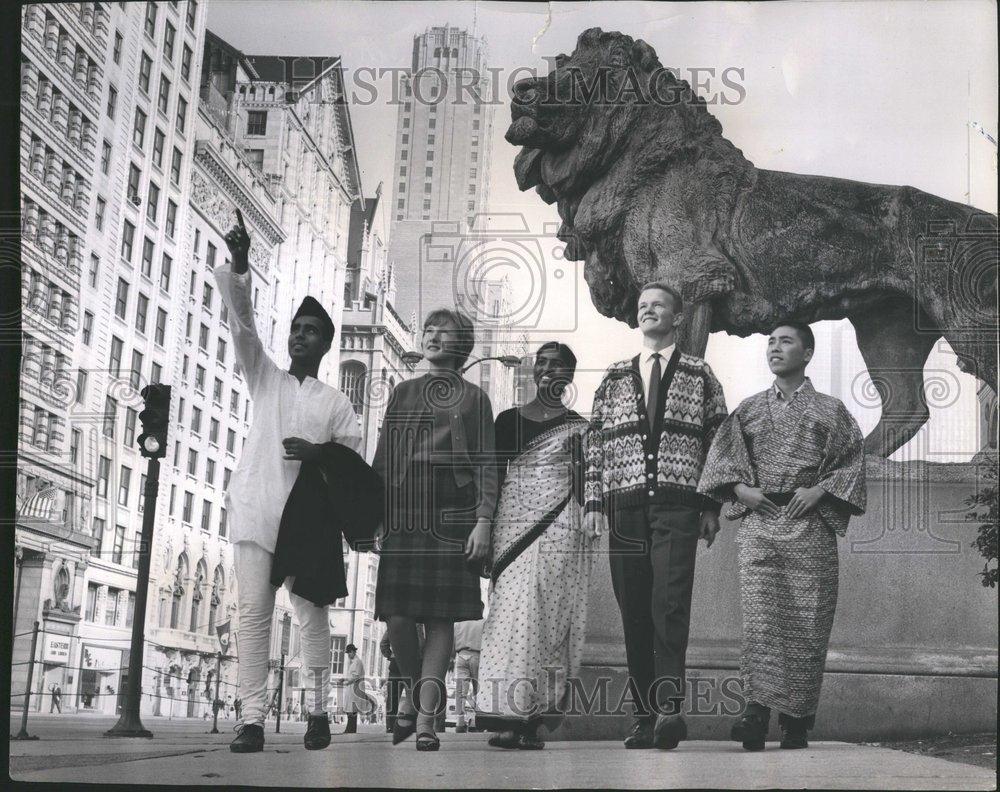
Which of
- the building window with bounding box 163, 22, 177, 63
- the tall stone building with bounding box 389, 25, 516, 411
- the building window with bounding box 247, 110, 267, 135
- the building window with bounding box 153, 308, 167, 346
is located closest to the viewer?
the tall stone building with bounding box 389, 25, 516, 411

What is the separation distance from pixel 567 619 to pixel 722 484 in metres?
0.86

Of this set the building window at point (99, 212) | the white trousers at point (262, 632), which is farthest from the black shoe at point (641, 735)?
the building window at point (99, 212)

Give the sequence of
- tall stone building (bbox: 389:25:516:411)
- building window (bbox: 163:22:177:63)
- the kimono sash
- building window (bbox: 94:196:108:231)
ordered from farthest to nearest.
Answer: building window (bbox: 163:22:177:63)
building window (bbox: 94:196:108:231)
tall stone building (bbox: 389:25:516:411)
the kimono sash

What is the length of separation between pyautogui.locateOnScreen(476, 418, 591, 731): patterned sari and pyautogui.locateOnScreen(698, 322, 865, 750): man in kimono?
0.63 meters

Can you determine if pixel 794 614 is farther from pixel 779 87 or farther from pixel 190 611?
pixel 190 611

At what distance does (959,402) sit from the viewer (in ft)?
21.2

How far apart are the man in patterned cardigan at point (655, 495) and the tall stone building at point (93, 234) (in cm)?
257

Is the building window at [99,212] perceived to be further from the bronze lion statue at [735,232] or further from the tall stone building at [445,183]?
the bronze lion statue at [735,232]

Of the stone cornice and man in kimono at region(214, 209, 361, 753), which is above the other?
the stone cornice

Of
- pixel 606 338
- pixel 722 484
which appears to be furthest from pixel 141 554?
pixel 722 484

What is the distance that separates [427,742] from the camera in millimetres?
4824

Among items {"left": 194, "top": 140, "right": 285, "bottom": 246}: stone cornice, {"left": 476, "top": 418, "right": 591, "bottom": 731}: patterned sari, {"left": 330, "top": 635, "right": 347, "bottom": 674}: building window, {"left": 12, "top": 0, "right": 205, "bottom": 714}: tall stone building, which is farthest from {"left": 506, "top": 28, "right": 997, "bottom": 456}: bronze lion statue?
{"left": 330, "top": 635, "right": 347, "bottom": 674}: building window

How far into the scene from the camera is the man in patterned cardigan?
195 inches
